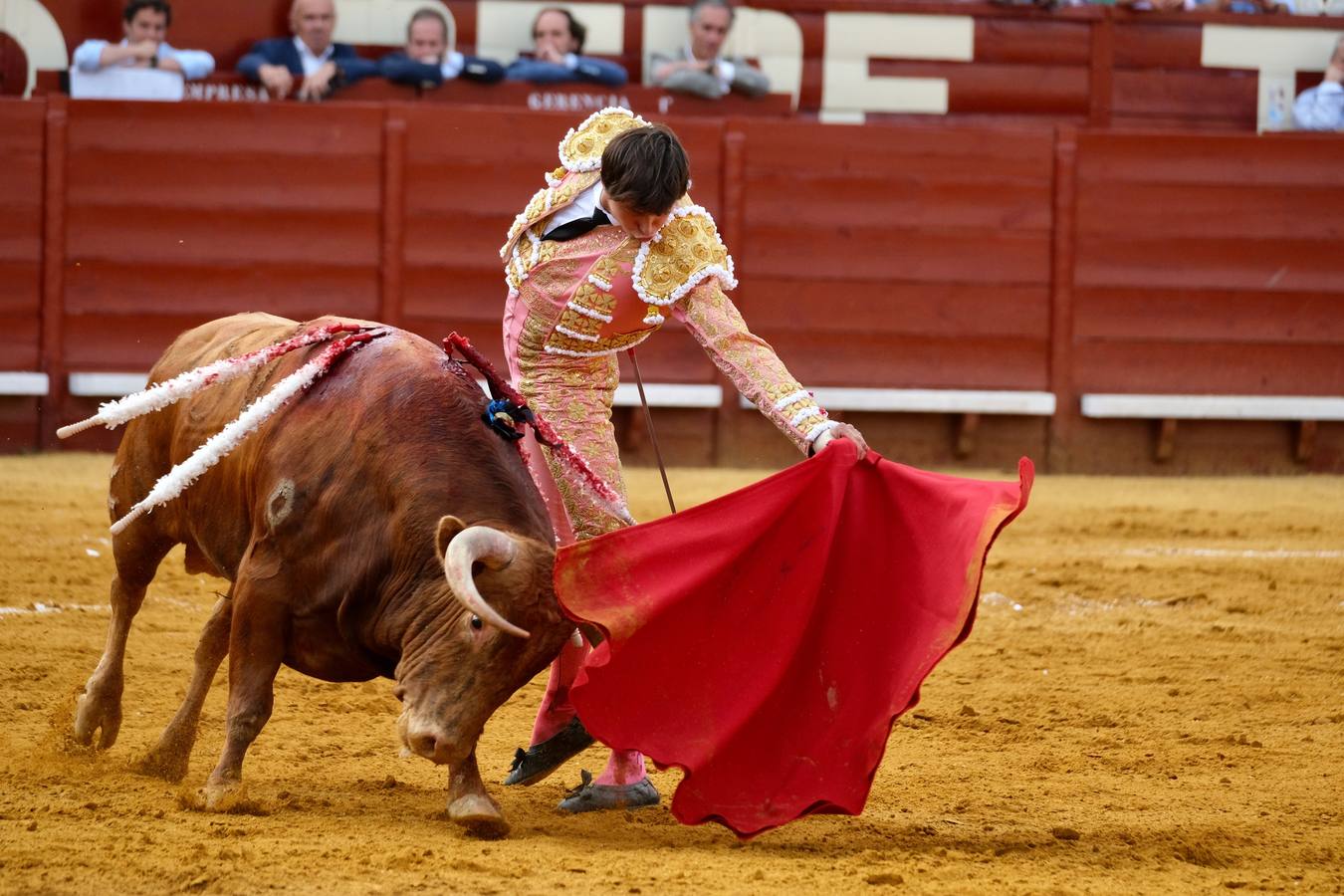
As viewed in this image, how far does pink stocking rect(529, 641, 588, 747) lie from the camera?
10.6 feet

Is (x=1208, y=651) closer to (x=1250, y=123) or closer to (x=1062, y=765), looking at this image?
(x=1062, y=765)

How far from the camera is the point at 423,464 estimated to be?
9.71 ft

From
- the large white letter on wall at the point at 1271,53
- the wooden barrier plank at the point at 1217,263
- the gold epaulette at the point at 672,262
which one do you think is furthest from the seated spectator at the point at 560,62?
the gold epaulette at the point at 672,262

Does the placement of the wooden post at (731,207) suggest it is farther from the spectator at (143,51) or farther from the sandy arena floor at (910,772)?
the sandy arena floor at (910,772)

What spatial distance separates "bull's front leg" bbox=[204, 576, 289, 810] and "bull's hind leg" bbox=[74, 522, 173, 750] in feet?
1.84

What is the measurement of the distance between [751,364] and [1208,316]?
606 centimetres

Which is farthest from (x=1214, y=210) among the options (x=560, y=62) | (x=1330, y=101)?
(x=560, y=62)

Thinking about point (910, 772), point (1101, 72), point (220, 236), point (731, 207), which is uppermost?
point (1101, 72)

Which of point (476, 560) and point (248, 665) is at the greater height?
point (476, 560)

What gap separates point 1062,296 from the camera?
8414mm

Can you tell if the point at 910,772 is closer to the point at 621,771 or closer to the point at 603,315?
the point at 621,771

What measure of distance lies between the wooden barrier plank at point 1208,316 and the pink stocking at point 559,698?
224 inches

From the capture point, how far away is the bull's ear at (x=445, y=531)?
108 inches

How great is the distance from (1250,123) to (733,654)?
7.26m
